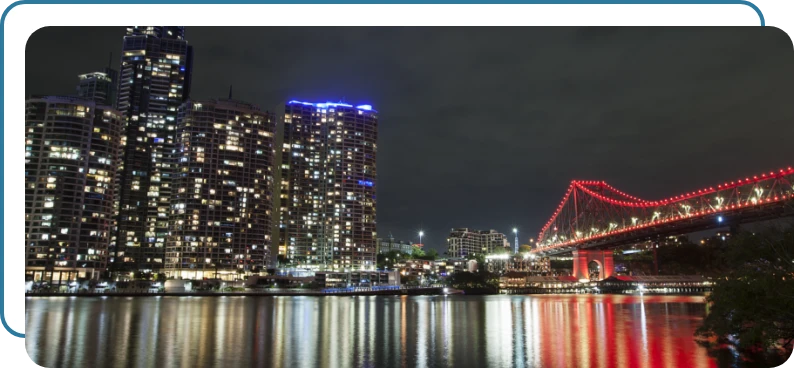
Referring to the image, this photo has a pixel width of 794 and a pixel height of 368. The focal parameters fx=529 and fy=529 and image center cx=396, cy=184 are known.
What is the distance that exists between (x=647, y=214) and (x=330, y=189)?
4405cm

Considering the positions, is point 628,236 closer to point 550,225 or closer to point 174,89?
point 550,225

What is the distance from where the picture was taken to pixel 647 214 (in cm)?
5706

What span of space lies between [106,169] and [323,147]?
31.7 metres

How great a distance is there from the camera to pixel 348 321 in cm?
2378

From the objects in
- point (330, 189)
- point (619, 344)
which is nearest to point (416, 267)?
point (330, 189)

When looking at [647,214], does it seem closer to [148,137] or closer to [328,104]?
[328,104]

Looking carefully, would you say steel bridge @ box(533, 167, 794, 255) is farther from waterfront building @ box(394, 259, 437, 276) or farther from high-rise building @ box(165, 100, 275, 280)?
high-rise building @ box(165, 100, 275, 280)

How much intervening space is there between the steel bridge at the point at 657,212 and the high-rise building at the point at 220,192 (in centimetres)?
4024

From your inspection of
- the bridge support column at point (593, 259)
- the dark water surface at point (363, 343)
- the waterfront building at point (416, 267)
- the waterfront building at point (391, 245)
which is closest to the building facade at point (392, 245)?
the waterfront building at point (391, 245)

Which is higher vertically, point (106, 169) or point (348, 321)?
point (106, 169)

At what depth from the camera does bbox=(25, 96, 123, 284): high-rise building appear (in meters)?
55.3

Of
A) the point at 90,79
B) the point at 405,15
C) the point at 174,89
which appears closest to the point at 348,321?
the point at 405,15

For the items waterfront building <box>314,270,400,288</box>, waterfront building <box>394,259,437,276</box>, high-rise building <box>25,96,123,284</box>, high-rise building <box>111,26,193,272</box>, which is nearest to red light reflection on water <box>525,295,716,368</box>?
waterfront building <box>314,270,400,288</box>

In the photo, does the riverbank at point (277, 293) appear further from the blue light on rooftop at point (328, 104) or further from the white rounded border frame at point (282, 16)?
the white rounded border frame at point (282, 16)
